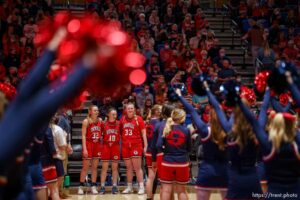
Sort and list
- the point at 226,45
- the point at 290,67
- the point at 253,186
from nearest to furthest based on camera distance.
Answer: the point at 290,67 < the point at 253,186 < the point at 226,45

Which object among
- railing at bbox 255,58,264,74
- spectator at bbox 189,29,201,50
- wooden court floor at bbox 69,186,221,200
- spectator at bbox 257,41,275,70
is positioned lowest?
wooden court floor at bbox 69,186,221,200

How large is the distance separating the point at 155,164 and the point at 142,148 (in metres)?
2.28

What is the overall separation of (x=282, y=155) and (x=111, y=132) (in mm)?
7062

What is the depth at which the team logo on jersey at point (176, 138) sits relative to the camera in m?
7.68

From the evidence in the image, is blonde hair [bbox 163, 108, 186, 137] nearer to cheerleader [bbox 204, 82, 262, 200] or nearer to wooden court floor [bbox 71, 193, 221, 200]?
cheerleader [bbox 204, 82, 262, 200]

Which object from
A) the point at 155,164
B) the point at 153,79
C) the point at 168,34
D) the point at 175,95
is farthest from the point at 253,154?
the point at 168,34

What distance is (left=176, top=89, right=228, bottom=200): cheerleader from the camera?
19.4ft

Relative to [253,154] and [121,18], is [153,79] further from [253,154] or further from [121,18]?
[253,154]

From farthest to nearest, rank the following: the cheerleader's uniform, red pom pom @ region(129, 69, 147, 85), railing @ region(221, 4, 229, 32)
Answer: railing @ region(221, 4, 229, 32) < the cheerleader's uniform < red pom pom @ region(129, 69, 147, 85)

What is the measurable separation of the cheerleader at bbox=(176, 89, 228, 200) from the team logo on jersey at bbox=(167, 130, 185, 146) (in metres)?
1.53

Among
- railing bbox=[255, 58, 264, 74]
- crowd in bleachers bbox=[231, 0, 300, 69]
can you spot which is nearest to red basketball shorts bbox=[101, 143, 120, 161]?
crowd in bleachers bbox=[231, 0, 300, 69]

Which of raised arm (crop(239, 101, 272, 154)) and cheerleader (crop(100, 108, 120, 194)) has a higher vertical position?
raised arm (crop(239, 101, 272, 154))

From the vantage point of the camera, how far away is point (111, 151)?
1143 cm

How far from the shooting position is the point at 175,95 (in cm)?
596
